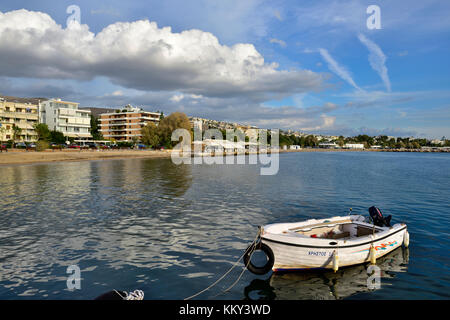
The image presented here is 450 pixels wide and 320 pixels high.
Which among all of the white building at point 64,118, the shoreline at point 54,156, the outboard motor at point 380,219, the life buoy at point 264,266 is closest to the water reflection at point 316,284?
the life buoy at point 264,266

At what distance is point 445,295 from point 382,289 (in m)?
2.12

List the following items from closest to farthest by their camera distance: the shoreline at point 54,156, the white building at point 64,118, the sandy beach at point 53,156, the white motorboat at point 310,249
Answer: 1. the white motorboat at point 310,249
2. the shoreline at point 54,156
3. the sandy beach at point 53,156
4. the white building at point 64,118

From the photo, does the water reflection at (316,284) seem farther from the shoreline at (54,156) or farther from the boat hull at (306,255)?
the shoreline at (54,156)

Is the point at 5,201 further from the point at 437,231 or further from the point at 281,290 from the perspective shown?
the point at 437,231

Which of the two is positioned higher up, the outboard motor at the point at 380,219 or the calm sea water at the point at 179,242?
the outboard motor at the point at 380,219

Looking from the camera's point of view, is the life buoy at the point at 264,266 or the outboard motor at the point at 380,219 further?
the outboard motor at the point at 380,219

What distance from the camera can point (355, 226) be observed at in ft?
49.9

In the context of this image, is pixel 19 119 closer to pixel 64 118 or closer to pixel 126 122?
pixel 64 118

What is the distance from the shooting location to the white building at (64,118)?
114750 mm

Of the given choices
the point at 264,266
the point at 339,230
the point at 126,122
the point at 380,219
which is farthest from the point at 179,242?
the point at 126,122

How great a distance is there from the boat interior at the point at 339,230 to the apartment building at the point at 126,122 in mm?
140112

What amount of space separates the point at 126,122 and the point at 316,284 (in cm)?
15274

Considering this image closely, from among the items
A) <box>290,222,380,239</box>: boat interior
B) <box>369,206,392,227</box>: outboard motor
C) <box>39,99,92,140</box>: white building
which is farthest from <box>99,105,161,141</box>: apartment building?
<box>290,222,380,239</box>: boat interior

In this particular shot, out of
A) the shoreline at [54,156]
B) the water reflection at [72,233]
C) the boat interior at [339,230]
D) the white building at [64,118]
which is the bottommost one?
the water reflection at [72,233]
